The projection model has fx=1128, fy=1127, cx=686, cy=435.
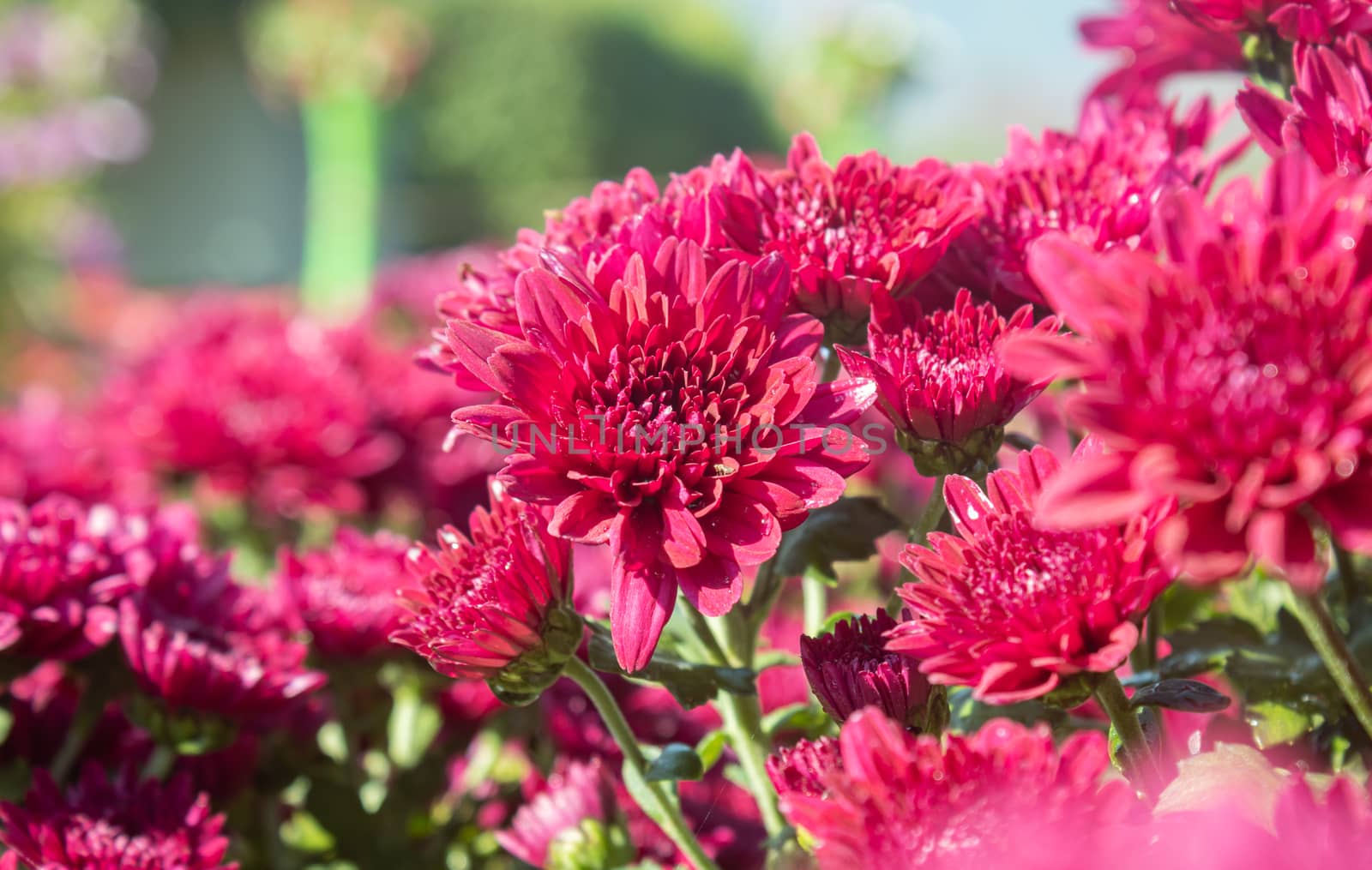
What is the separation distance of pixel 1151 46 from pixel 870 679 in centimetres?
46

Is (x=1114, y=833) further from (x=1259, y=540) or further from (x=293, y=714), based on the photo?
(x=293, y=714)

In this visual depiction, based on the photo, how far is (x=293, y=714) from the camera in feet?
2.50

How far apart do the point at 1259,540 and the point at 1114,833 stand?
101mm

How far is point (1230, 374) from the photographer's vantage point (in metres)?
0.33

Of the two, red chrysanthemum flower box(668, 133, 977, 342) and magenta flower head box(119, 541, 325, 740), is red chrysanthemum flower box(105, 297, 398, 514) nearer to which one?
magenta flower head box(119, 541, 325, 740)

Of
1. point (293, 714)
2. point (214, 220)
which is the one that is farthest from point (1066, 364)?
point (214, 220)

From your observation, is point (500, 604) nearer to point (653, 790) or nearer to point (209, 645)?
point (653, 790)

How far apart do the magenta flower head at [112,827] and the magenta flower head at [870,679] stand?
0.32 metres

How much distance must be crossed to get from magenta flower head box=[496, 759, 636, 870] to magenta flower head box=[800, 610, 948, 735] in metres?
0.23

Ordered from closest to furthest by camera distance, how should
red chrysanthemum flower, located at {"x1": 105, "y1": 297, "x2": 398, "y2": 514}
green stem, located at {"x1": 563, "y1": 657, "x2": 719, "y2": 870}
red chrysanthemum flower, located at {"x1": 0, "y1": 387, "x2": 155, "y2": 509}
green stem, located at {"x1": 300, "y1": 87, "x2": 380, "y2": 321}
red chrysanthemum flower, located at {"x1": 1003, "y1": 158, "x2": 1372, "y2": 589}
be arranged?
red chrysanthemum flower, located at {"x1": 1003, "y1": 158, "x2": 1372, "y2": 589} < green stem, located at {"x1": 563, "y1": 657, "x2": 719, "y2": 870} < red chrysanthemum flower, located at {"x1": 0, "y1": 387, "x2": 155, "y2": 509} < red chrysanthemum flower, located at {"x1": 105, "y1": 297, "x2": 398, "y2": 514} < green stem, located at {"x1": 300, "y1": 87, "x2": 380, "y2": 321}

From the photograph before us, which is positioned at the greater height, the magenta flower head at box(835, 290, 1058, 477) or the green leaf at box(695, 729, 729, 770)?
the magenta flower head at box(835, 290, 1058, 477)

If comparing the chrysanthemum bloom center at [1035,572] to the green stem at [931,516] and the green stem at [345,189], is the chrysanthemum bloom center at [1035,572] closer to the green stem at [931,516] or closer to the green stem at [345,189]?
the green stem at [931,516]

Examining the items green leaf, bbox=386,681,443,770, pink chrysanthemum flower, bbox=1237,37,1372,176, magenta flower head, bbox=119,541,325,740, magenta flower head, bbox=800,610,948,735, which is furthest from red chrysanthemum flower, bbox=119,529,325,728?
pink chrysanthemum flower, bbox=1237,37,1372,176

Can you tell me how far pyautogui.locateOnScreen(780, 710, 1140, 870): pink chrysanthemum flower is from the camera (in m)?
0.36
